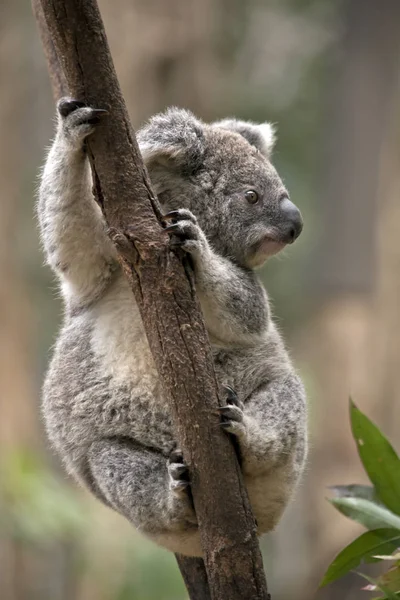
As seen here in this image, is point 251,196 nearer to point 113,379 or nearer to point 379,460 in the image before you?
point 113,379

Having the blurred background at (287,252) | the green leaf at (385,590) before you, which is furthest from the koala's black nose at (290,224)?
the blurred background at (287,252)

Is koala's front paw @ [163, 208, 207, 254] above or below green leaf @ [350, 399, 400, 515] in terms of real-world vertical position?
above

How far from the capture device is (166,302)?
275 cm

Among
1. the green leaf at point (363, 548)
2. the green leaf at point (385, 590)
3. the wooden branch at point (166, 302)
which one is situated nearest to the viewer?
the wooden branch at point (166, 302)

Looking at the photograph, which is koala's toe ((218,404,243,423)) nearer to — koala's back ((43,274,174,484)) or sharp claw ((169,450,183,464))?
sharp claw ((169,450,183,464))

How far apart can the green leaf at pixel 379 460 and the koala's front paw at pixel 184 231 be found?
86 cm

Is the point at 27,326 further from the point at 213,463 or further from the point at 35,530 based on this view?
the point at 213,463

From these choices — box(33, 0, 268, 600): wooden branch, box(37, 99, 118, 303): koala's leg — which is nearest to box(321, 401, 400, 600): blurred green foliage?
box(33, 0, 268, 600): wooden branch

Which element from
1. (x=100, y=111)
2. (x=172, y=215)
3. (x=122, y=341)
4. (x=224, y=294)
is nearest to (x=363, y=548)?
(x=224, y=294)

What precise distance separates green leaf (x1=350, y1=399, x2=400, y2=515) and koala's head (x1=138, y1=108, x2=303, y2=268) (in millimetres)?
719

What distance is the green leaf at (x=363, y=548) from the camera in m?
3.18

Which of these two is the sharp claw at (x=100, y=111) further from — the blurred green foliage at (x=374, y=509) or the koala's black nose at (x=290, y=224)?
the blurred green foliage at (x=374, y=509)

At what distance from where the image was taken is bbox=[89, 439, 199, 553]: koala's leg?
3.08 metres

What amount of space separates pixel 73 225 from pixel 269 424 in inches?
37.1
